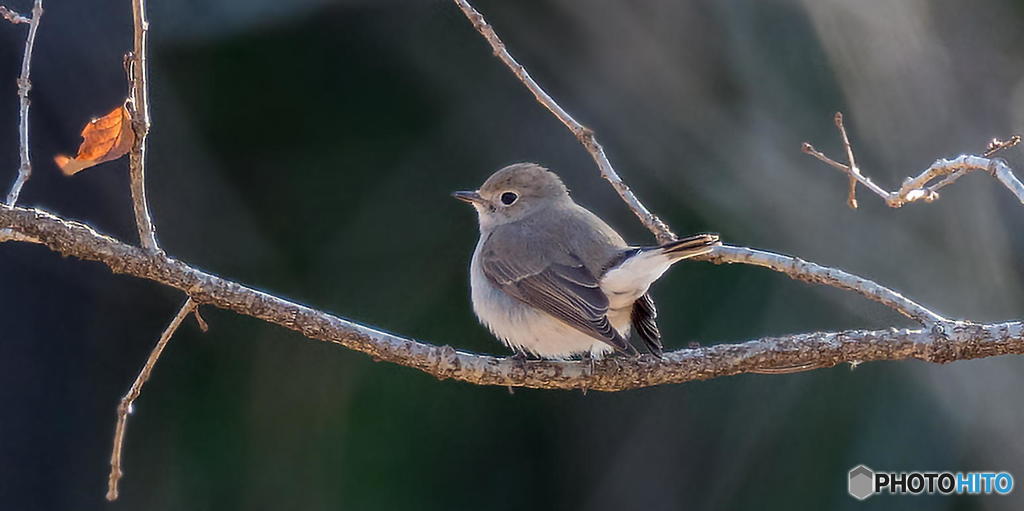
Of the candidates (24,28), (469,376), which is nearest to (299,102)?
(24,28)

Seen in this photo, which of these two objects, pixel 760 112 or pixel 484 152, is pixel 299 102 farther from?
pixel 760 112

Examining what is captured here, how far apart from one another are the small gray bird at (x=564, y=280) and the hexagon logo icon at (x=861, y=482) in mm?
2261

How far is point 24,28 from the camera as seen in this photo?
6312mm

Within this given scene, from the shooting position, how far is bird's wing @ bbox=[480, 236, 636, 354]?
3.53m

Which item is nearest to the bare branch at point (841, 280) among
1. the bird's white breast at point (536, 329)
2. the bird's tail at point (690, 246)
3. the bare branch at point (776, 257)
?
the bare branch at point (776, 257)

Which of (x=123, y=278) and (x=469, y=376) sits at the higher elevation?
(x=123, y=278)

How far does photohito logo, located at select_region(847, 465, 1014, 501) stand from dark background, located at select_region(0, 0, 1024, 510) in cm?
32

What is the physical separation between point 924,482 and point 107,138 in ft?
15.2

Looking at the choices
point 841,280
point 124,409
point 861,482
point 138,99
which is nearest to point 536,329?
point 841,280

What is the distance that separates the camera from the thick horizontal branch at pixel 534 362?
280cm

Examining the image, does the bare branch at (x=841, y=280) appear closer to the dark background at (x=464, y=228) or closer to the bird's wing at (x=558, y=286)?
the bird's wing at (x=558, y=286)

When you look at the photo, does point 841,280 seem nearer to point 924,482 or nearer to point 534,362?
point 534,362

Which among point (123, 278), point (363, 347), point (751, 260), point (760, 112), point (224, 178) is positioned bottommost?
point (363, 347)

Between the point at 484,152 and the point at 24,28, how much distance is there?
290 cm
